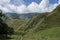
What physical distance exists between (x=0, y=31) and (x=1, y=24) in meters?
3.94

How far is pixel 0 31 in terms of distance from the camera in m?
95.4

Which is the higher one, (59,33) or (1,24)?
(1,24)

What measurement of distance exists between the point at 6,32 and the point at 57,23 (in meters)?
95.7

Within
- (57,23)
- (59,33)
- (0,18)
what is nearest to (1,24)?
(0,18)

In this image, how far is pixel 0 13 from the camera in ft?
317

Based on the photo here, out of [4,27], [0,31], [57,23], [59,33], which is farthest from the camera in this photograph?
[57,23]

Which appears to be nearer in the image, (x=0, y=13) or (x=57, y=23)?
(x=0, y=13)

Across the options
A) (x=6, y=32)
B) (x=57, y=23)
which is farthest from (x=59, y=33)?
(x=57, y=23)

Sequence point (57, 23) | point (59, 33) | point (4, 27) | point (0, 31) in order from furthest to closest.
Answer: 1. point (57, 23)
2. point (59, 33)
3. point (4, 27)
4. point (0, 31)

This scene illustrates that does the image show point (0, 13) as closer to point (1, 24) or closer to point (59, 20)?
point (1, 24)

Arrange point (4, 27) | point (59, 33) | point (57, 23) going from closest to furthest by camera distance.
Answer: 1. point (4, 27)
2. point (59, 33)
3. point (57, 23)

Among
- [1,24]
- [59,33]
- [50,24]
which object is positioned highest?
[1,24]

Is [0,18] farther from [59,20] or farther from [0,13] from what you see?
[59,20]

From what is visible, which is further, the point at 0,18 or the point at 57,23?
the point at 57,23
